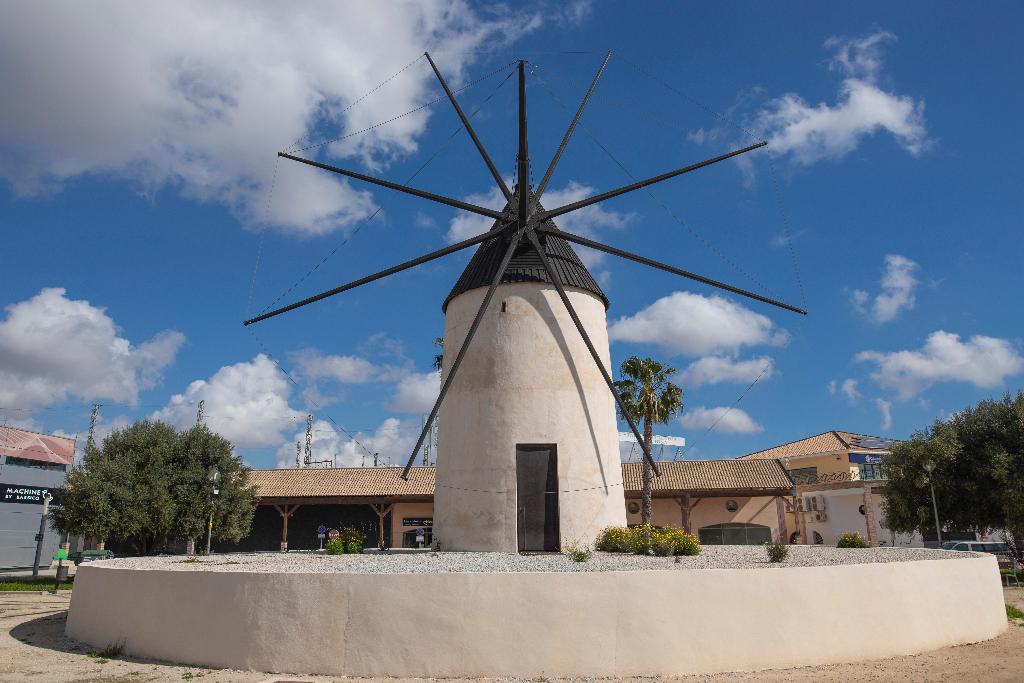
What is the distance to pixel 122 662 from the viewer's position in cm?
1100

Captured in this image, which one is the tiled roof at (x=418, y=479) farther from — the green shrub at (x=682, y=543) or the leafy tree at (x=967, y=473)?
the green shrub at (x=682, y=543)

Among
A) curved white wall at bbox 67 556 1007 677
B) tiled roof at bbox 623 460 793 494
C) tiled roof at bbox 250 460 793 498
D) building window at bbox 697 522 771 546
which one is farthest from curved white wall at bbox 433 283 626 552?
building window at bbox 697 522 771 546

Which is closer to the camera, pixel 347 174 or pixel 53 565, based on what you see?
pixel 347 174

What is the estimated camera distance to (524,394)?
15336 millimetres

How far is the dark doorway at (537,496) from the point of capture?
49.3 feet

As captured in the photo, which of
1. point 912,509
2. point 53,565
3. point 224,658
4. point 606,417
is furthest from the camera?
point 53,565

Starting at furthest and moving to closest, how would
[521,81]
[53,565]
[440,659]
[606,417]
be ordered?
[53,565], [521,81], [606,417], [440,659]

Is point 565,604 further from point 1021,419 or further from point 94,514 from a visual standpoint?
point 1021,419

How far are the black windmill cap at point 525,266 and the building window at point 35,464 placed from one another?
1350 inches

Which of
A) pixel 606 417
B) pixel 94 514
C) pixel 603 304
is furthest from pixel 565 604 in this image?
pixel 94 514

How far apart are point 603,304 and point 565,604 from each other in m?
9.47

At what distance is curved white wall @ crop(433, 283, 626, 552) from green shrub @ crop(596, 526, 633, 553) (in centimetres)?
34

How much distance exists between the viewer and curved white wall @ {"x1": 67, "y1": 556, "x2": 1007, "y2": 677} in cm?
948

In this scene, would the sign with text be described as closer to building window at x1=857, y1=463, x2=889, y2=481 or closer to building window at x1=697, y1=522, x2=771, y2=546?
building window at x1=697, y1=522, x2=771, y2=546
